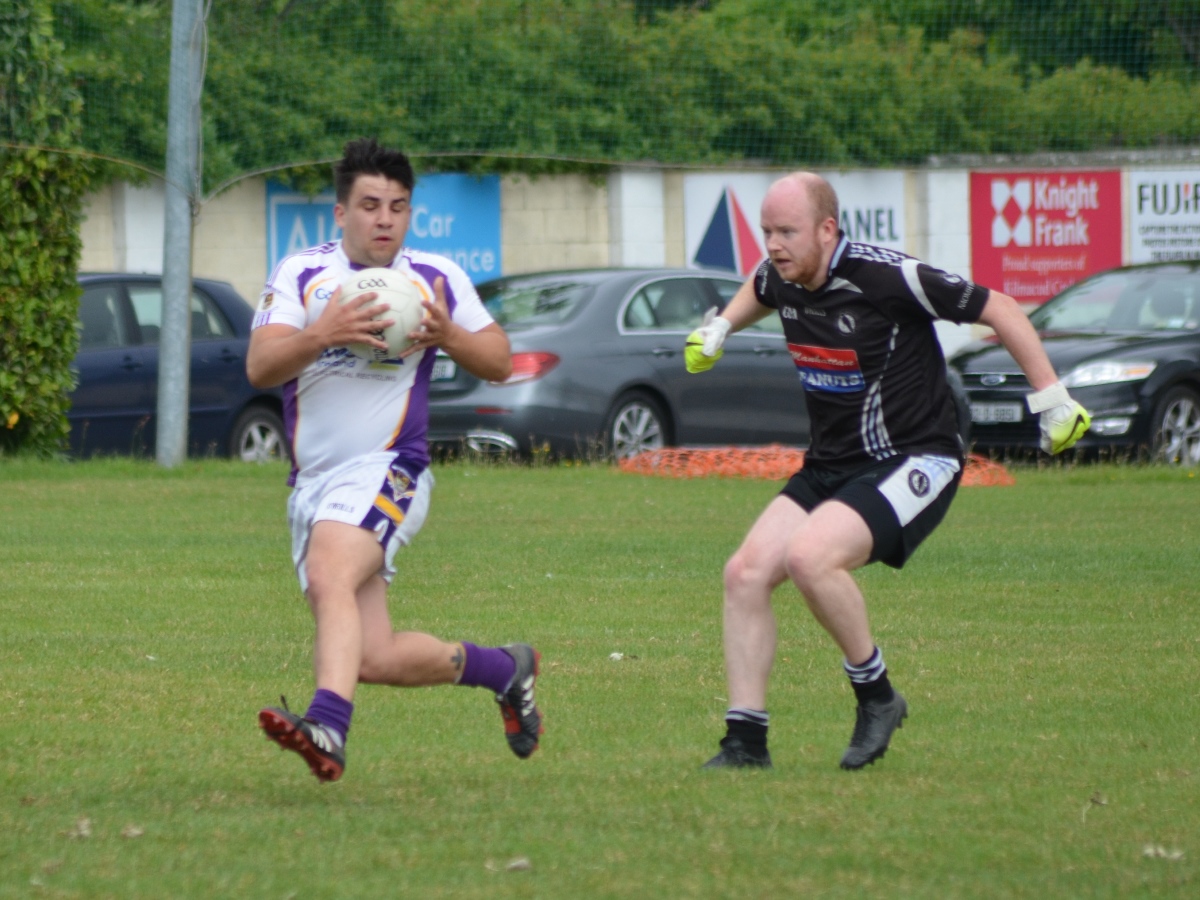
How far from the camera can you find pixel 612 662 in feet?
26.0

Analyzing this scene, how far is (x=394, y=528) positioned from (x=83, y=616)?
3754 mm

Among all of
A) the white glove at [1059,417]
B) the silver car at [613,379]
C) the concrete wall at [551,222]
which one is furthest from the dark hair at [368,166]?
the concrete wall at [551,222]

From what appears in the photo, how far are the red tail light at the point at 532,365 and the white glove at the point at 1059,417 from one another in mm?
9653

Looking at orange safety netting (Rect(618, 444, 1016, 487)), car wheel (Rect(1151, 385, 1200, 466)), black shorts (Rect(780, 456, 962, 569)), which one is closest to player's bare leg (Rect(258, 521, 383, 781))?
black shorts (Rect(780, 456, 962, 569))

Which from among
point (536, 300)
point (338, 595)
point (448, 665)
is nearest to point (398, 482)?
point (338, 595)

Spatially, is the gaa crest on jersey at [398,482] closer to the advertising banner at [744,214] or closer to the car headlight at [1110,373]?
the car headlight at [1110,373]

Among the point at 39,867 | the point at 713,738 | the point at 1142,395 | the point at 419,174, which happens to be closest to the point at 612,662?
the point at 713,738

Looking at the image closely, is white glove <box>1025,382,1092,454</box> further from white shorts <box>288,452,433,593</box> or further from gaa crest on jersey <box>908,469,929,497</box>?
white shorts <box>288,452,433,593</box>

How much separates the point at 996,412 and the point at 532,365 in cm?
397

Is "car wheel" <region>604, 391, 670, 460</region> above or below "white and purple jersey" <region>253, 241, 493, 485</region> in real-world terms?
below

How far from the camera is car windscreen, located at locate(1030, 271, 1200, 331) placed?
57.4 ft

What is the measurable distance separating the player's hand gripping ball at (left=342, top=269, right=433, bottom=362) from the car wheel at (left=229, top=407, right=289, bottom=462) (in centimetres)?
1163

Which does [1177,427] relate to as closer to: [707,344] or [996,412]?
[996,412]

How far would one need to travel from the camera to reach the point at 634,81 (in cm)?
2233
